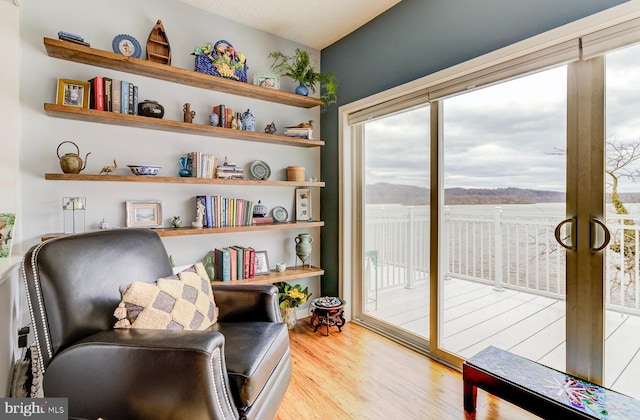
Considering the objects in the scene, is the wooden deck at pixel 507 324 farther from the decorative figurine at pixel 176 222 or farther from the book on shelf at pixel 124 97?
the book on shelf at pixel 124 97

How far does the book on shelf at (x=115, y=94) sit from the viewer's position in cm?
202

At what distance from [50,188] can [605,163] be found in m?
3.14

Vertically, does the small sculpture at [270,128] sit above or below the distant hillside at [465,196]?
above

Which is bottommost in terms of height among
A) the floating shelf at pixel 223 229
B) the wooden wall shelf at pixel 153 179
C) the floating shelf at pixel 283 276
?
the floating shelf at pixel 283 276

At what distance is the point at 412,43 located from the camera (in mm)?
2303

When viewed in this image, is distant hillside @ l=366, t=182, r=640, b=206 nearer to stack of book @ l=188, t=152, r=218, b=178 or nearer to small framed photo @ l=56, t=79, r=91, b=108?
stack of book @ l=188, t=152, r=218, b=178

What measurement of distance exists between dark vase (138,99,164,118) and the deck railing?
189cm

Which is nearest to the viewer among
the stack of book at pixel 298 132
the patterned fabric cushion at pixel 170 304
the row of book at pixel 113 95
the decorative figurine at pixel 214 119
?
the patterned fabric cushion at pixel 170 304

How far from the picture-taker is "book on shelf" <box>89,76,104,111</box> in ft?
6.46

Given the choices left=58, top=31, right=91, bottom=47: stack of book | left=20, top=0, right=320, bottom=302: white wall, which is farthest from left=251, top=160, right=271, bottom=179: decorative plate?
left=58, top=31, right=91, bottom=47: stack of book

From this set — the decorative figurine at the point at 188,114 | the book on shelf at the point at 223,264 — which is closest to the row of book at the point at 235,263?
the book on shelf at the point at 223,264

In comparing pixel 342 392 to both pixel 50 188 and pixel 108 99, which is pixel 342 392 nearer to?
pixel 50 188

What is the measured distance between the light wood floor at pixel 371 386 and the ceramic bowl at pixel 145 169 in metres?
1.65

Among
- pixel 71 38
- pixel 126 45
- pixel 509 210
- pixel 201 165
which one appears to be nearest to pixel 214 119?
pixel 201 165
